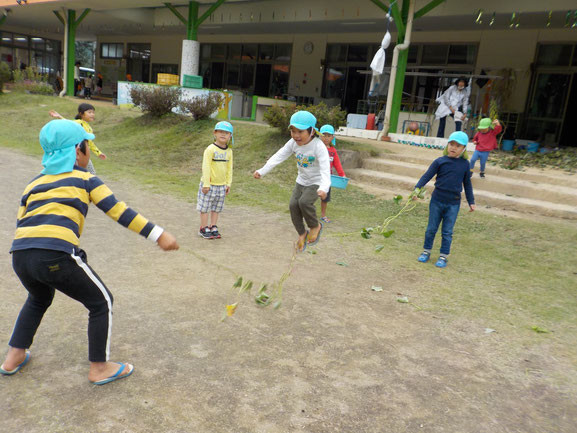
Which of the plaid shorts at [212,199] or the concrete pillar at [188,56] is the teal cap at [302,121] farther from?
the concrete pillar at [188,56]

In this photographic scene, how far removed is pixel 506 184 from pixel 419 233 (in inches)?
131

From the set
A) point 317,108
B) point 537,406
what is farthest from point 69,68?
point 537,406

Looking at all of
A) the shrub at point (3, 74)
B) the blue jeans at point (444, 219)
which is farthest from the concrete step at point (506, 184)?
the shrub at point (3, 74)

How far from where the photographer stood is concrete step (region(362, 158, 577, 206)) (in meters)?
8.76

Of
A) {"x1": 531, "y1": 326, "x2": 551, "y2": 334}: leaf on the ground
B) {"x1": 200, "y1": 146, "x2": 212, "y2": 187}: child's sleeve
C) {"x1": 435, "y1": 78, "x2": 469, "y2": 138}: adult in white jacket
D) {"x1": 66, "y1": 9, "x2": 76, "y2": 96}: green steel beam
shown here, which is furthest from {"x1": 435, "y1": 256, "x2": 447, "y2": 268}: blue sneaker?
{"x1": 66, "y1": 9, "x2": 76, "y2": 96}: green steel beam

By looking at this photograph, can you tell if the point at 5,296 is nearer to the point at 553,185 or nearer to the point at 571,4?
the point at 553,185

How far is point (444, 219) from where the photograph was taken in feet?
18.8

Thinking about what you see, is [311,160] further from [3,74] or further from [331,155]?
[3,74]

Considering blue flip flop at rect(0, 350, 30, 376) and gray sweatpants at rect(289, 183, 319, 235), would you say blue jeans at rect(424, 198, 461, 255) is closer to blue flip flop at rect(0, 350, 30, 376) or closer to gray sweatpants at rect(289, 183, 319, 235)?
gray sweatpants at rect(289, 183, 319, 235)

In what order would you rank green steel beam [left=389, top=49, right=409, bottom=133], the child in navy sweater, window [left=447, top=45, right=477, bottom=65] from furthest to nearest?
window [left=447, top=45, right=477, bottom=65] → green steel beam [left=389, top=49, right=409, bottom=133] → the child in navy sweater

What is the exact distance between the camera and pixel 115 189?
8.56 meters

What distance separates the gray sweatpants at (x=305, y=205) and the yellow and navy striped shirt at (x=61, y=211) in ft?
9.38

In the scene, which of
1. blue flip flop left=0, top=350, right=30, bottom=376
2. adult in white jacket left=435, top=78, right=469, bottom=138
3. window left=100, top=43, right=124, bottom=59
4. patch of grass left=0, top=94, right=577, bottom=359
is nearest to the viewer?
blue flip flop left=0, top=350, right=30, bottom=376

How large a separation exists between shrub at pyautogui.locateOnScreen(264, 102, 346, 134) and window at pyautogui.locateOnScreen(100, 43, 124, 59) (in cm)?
2324
